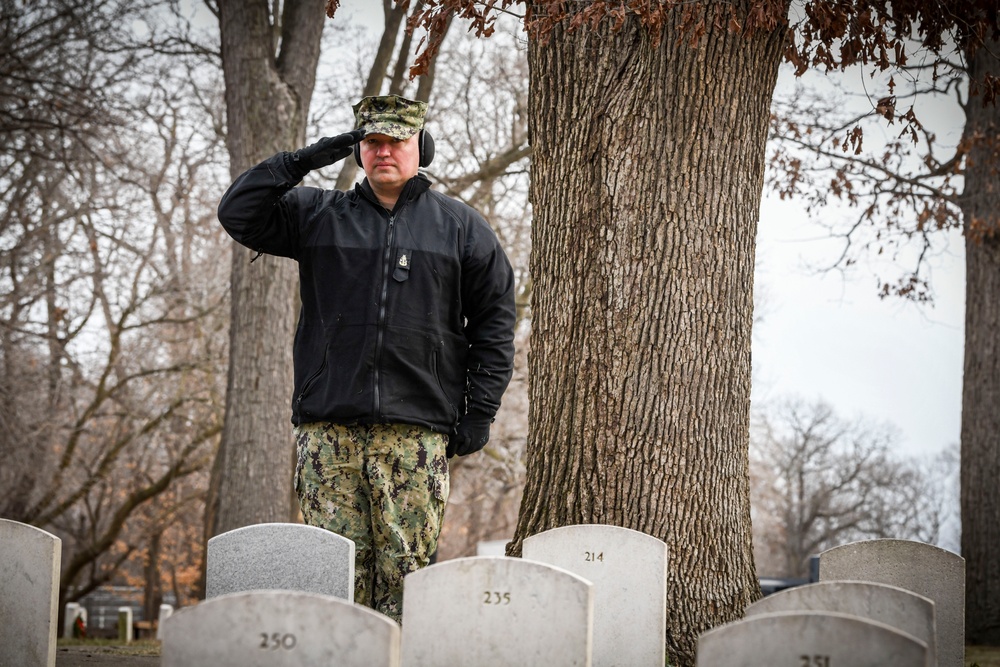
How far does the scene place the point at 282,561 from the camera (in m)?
4.07

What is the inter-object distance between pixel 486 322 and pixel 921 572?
2373 millimetres

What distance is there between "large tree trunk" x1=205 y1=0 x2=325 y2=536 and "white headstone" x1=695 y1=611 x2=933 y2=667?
7454 mm

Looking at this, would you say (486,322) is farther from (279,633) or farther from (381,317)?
(279,633)

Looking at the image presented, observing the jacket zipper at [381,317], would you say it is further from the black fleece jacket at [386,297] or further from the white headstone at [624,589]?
the white headstone at [624,589]

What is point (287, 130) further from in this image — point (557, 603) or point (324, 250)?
point (557, 603)

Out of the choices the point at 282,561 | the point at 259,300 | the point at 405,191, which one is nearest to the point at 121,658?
the point at 282,561

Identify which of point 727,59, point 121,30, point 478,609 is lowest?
point 478,609

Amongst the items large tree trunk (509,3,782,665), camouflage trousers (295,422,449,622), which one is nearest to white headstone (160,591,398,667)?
camouflage trousers (295,422,449,622)

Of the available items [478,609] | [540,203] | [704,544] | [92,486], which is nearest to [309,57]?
[540,203]

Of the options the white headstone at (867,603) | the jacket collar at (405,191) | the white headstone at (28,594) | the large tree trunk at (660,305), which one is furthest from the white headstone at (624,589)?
the white headstone at (28,594)

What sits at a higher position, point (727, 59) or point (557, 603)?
point (727, 59)

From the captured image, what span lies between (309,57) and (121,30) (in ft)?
10.7

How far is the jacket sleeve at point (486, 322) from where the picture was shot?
448 centimetres

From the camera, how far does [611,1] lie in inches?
193
